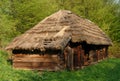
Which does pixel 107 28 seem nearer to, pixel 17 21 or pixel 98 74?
pixel 17 21

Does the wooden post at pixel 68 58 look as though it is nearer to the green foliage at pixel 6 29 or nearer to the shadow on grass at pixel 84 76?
the shadow on grass at pixel 84 76

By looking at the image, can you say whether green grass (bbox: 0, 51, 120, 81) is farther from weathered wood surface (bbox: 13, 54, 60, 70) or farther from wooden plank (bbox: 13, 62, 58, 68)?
wooden plank (bbox: 13, 62, 58, 68)

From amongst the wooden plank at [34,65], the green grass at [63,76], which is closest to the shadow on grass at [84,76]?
the green grass at [63,76]

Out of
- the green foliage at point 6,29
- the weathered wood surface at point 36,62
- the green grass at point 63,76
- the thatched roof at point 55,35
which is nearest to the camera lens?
the green grass at point 63,76

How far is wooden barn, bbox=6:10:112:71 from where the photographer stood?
21109 mm

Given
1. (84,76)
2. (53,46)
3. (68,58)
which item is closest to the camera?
(84,76)

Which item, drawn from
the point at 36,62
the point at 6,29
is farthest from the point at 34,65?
the point at 6,29

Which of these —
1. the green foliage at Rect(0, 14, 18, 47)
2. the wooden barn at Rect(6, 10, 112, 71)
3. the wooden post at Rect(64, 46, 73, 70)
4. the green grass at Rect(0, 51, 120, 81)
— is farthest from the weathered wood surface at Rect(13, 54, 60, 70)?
the green foliage at Rect(0, 14, 18, 47)

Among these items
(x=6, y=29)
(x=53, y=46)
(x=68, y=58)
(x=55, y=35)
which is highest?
(x=55, y=35)

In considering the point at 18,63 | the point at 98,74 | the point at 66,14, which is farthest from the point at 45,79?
the point at 66,14

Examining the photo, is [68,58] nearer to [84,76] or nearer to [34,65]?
[34,65]

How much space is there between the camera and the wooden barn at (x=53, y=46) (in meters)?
21.1

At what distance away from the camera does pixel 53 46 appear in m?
20.3

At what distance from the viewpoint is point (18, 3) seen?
3397 cm
